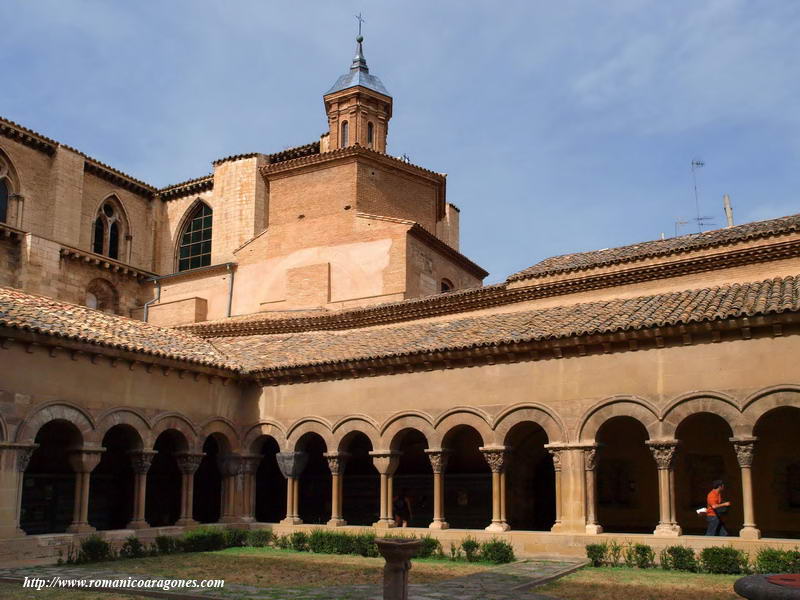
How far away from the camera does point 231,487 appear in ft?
60.8

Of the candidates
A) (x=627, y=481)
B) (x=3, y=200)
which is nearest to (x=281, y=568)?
(x=627, y=481)

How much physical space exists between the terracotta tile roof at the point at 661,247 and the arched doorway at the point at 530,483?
4665 mm

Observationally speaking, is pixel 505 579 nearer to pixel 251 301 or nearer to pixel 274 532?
pixel 274 532

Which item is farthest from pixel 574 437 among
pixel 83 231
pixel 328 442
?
pixel 83 231

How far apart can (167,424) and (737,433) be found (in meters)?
10.6

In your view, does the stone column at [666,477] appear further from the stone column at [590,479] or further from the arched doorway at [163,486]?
the arched doorway at [163,486]

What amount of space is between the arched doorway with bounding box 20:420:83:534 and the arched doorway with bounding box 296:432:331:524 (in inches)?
216

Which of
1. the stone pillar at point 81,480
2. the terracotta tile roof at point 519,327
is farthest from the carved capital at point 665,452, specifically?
the stone pillar at point 81,480

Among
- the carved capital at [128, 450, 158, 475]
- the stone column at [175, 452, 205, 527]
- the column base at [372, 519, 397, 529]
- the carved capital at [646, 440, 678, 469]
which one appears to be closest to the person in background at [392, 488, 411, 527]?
the column base at [372, 519, 397, 529]

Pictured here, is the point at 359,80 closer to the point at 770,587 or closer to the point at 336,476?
the point at 336,476

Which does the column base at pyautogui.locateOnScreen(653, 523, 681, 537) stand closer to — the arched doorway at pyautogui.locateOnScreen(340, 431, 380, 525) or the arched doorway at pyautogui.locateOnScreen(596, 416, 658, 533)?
the arched doorway at pyautogui.locateOnScreen(596, 416, 658, 533)

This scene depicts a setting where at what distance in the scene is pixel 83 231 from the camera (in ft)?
106

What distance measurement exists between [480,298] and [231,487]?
7496mm

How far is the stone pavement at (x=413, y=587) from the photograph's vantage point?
10242mm
